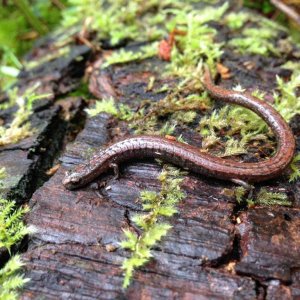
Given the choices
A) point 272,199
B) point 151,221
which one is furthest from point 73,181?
point 272,199

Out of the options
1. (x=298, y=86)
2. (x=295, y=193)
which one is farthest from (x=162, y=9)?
(x=295, y=193)

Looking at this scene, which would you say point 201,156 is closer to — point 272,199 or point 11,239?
point 272,199

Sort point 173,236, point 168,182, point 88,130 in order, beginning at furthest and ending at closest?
point 88,130 < point 168,182 < point 173,236

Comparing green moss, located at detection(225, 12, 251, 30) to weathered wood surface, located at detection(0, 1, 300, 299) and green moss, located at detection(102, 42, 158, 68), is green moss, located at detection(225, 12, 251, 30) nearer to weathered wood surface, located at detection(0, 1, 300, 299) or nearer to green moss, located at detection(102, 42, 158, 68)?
green moss, located at detection(102, 42, 158, 68)

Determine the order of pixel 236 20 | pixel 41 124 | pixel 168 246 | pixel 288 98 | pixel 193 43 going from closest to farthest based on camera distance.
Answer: pixel 168 246 < pixel 288 98 < pixel 41 124 < pixel 193 43 < pixel 236 20

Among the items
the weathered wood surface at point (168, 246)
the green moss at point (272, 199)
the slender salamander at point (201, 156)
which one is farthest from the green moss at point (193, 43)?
the green moss at point (272, 199)

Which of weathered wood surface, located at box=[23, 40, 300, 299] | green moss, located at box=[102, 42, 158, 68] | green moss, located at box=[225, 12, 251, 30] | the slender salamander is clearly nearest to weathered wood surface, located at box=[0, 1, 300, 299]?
weathered wood surface, located at box=[23, 40, 300, 299]

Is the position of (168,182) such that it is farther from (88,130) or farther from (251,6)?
(251,6)
